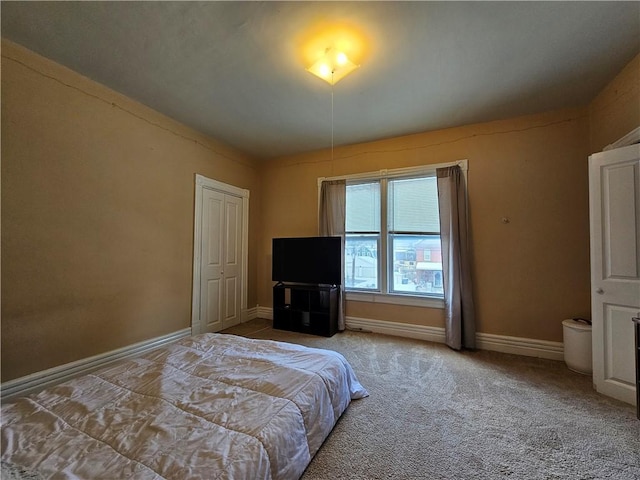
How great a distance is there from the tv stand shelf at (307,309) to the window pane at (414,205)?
54.6 inches

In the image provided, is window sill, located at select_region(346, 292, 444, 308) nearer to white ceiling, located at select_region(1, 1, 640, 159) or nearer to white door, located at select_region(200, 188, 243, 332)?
white door, located at select_region(200, 188, 243, 332)

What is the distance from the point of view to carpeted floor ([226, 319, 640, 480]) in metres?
1.52

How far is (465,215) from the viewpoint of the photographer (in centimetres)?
341

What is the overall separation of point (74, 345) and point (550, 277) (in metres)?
4.97

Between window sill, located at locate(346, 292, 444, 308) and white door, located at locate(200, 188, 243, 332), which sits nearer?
window sill, located at locate(346, 292, 444, 308)

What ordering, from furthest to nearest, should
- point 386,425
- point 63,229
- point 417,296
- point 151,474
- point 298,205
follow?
point 298,205 → point 417,296 → point 63,229 → point 386,425 → point 151,474

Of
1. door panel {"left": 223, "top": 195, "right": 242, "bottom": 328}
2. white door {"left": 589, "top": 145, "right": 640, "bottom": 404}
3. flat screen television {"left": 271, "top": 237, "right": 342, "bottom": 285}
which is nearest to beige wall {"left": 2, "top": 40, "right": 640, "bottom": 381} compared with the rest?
white door {"left": 589, "top": 145, "right": 640, "bottom": 404}

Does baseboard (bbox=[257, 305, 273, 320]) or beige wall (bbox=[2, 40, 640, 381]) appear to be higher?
beige wall (bbox=[2, 40, 640, 381])

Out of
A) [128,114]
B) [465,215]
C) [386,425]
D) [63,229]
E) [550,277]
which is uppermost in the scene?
[128,114]

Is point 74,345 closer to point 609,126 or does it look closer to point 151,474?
point 151,474

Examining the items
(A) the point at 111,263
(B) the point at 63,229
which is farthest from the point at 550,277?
(B) the point at 63,229

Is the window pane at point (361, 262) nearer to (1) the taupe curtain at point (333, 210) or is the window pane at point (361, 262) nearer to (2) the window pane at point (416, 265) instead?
(1) the taupe curtain at point (333, 210)

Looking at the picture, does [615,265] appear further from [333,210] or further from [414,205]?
[333,210]

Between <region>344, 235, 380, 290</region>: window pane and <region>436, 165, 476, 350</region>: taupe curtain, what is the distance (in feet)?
3.17
